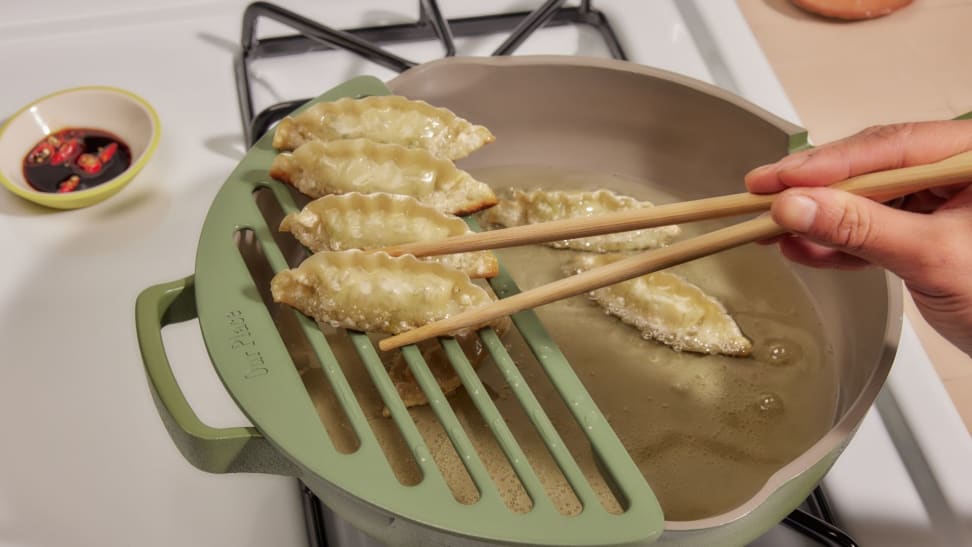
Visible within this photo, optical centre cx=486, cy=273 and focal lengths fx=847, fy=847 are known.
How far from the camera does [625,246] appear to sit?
107cm

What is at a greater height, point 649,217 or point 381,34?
point 649,217

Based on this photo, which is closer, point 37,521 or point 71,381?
point 37,521

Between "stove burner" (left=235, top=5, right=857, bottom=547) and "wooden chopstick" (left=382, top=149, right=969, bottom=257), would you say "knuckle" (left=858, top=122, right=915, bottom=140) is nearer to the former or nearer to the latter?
"wooden chopstick" (left=382, top=149, right=969, bottom=257)

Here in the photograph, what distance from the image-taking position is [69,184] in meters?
1.14

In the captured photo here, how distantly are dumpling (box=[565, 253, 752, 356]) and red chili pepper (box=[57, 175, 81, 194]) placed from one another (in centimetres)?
Result: 72

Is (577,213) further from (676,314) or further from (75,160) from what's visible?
(75,160)

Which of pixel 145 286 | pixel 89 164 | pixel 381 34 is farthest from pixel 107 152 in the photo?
pixel 381 34

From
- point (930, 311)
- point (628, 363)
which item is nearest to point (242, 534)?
point (628, 363)

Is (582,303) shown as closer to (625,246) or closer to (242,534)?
(625,246)

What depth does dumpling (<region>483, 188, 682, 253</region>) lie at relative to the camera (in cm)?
105

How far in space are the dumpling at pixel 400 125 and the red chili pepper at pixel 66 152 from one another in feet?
1.39

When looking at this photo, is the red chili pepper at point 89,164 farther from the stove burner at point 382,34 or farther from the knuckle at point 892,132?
the knuckle at point 892,132

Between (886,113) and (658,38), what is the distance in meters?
0.41

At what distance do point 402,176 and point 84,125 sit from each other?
1.82 feet
